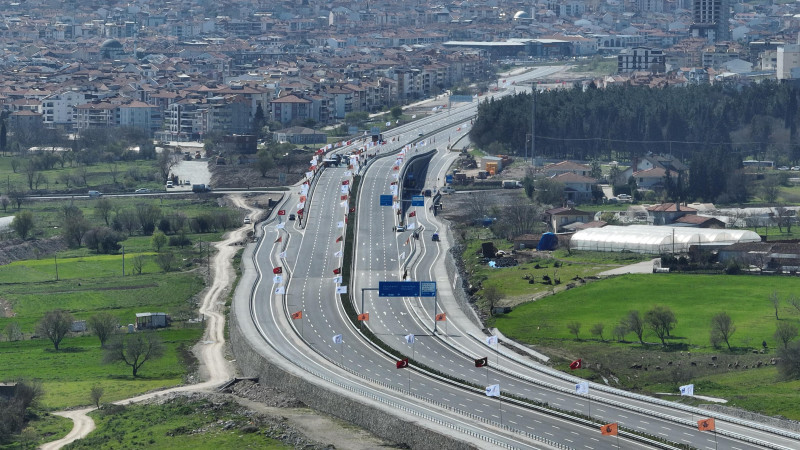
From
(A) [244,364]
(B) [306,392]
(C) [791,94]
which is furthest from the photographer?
(C) [791,94]

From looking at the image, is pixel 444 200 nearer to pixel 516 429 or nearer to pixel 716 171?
pixel 716 171

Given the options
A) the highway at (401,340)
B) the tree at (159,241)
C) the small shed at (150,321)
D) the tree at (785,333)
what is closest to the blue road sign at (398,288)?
the highway at (401,340)

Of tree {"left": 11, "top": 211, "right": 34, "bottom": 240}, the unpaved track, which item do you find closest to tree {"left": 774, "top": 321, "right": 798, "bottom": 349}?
the unpaved track

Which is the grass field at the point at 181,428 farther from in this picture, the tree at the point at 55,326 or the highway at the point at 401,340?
the tree at the point at 55,326

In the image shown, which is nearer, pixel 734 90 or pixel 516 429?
pixel 516 429

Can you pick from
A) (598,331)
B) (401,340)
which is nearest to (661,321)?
(598,331)

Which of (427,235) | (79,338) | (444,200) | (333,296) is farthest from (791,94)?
(79,338)
